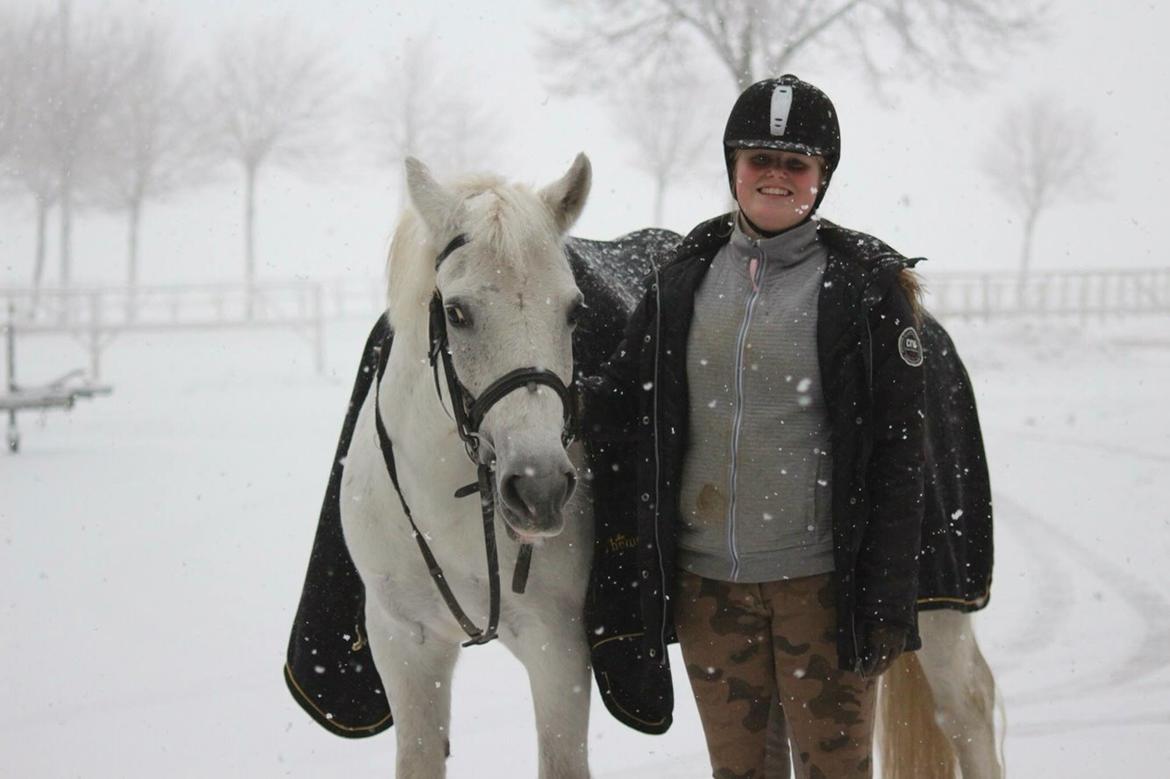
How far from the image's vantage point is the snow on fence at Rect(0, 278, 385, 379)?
1294 cm

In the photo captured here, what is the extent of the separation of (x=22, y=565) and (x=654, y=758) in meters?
4.01

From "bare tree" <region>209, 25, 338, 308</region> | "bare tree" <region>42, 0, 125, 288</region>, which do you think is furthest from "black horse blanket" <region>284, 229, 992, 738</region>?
"bare tree" <region>209, 25, 338, 308</region>

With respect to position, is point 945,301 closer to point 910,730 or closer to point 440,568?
point 910,730

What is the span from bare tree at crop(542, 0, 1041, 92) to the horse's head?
8.00 m

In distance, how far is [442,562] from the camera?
2.45m

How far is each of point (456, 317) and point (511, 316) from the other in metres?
0.13

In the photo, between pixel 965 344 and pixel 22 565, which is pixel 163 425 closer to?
pixel 22 565

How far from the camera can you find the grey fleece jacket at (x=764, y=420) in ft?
6.77

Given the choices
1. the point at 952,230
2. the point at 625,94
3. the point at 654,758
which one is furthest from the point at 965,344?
the point at 654,758

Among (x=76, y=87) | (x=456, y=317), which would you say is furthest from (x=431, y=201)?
(x=76, y=87)

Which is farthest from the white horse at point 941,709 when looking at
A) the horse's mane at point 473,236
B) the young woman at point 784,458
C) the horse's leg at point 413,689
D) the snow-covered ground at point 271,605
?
the horse's mane at point 473,236

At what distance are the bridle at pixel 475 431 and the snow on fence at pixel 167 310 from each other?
Result: 23.8ft

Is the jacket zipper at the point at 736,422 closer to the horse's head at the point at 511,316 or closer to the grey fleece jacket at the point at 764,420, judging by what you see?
the grey fleece jacket at the point at 764,420

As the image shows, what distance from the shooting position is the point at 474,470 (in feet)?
7.72
